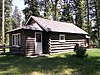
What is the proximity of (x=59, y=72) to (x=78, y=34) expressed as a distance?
16.8 m

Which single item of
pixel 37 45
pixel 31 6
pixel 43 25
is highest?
pixel 31 6

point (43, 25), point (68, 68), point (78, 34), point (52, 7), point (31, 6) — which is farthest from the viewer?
point (52, 7)

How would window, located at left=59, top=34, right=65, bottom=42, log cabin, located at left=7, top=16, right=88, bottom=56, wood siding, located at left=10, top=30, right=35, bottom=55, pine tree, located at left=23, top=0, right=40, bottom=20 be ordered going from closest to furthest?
1. wood siding, located at left=10, top=30, right=35, bottom=55
2. log cabin, located at left=7, top=16, right=88, bottom=56
3. window, located at left=59, top=34, right=65, bottom=42
4. pine tree, located at left=23, top=0, right=40, bottom=20

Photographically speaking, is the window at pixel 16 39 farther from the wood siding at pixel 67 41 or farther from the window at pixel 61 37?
the window at pixel 61 37

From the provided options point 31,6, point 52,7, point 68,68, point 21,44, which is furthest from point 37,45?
point 52,7

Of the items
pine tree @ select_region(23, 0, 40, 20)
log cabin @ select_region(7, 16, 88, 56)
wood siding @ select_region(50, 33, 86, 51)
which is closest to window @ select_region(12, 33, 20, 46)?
log cabin @ select_region(7, 16, 88, 56)

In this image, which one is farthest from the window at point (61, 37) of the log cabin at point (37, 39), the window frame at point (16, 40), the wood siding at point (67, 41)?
the window frame at point (16, 40)

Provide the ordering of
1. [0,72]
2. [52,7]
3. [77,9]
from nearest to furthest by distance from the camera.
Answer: [0,72]
[77,9]
[52,7]

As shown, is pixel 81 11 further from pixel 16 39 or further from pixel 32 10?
pixel 16 39

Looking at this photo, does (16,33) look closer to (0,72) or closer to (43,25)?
(43,25)

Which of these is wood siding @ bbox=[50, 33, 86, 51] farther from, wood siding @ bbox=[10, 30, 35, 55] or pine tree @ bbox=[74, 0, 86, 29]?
pine tree @ bbox=[74, 0, 86, 29]

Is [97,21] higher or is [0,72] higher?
[97,21]

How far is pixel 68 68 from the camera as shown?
14562 millimetres

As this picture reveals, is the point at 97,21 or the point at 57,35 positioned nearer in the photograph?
the point at 57,35
